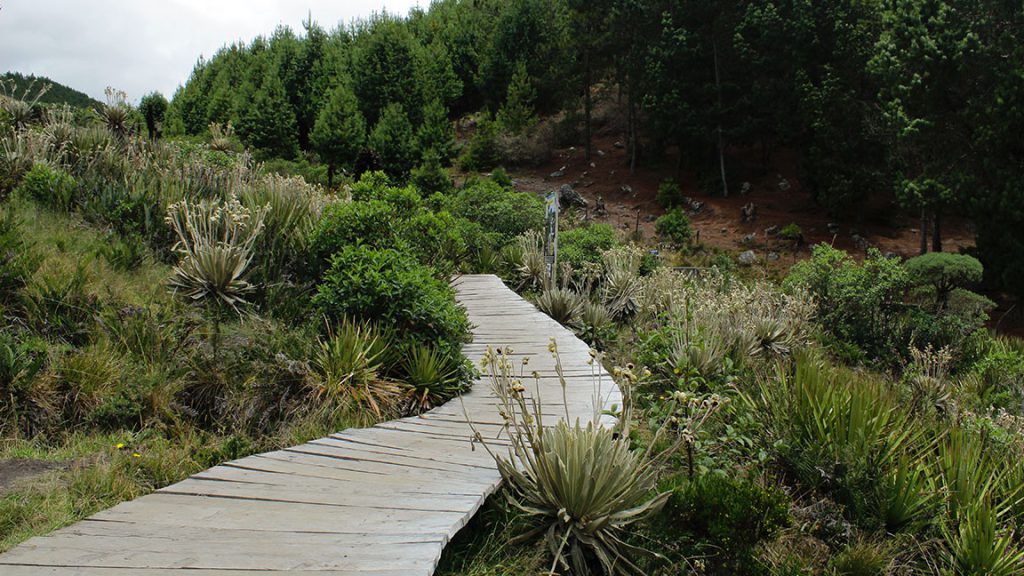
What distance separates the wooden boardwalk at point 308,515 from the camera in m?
2.58

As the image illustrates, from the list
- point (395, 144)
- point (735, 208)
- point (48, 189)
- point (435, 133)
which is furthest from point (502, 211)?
point (735, 208)

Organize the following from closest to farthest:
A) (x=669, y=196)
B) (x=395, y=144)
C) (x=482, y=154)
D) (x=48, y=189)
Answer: (x=48, y=189), (x=395, y=144), (x=669, y=196), (x=482, y=154)

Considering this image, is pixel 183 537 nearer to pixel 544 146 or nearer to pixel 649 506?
pixel 649 506

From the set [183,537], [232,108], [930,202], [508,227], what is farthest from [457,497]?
[232,108]

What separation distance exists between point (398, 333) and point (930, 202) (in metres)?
17.0

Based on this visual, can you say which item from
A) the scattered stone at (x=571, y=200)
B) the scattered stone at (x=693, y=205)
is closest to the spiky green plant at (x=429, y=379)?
the scattered stone at (x=571, y=200)

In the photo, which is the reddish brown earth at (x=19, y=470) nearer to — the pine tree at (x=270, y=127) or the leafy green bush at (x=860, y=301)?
the leafy green bush at (x=860, y=301)

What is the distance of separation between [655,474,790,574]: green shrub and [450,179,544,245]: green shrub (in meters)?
9.99

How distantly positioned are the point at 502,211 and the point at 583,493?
11214 mm

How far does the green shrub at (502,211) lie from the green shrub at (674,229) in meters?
7.17

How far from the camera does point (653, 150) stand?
2955 cm

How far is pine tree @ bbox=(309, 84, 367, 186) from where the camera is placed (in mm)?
21422

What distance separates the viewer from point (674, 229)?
67.7ft

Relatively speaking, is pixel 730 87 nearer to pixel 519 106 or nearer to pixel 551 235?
pixel 519 106
